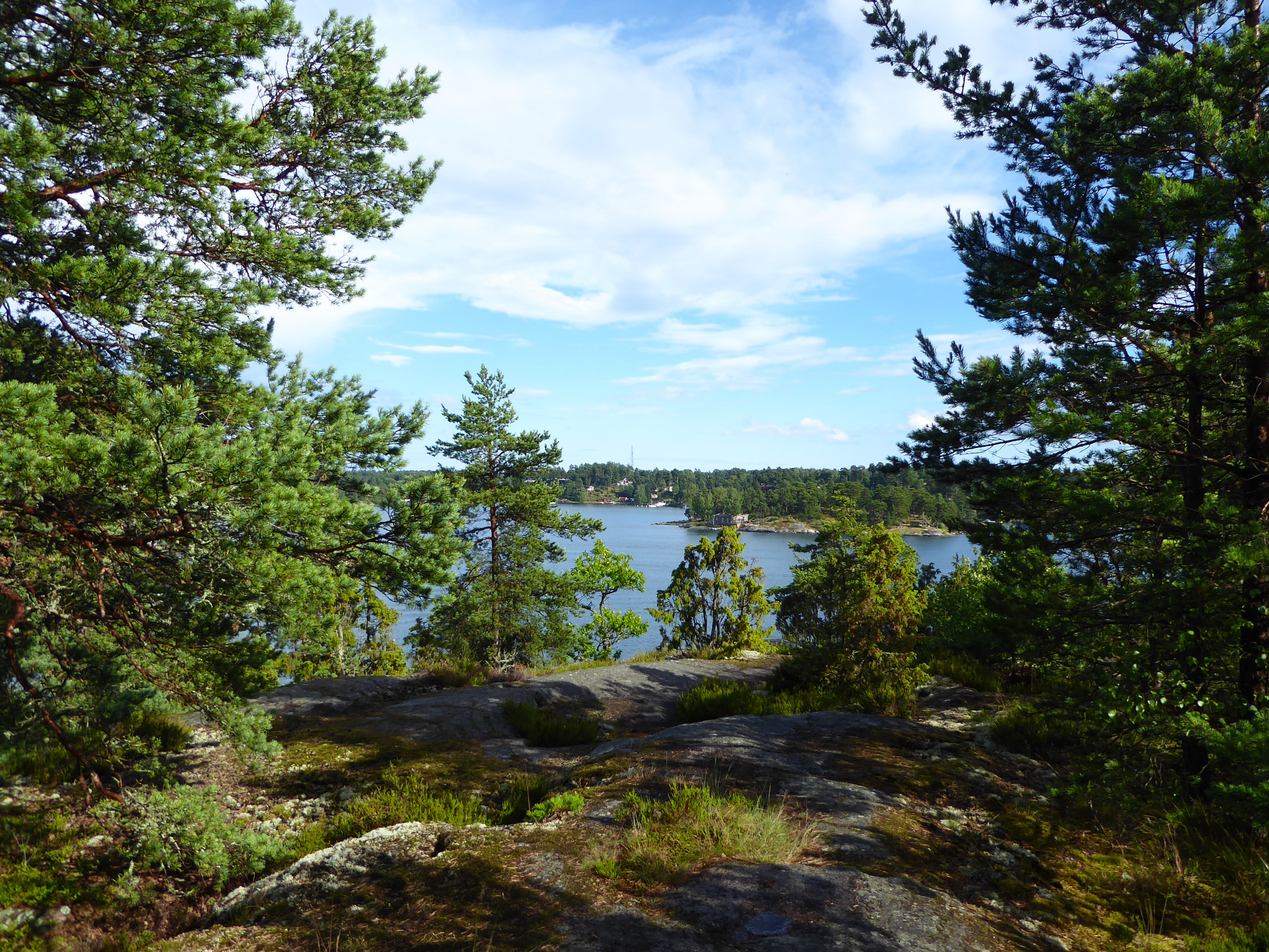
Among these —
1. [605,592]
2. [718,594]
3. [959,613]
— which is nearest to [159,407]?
[959,613]

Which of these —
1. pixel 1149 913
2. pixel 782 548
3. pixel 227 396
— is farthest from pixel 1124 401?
pixel 782 548

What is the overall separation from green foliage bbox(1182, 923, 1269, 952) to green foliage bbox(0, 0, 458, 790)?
6.97 meters

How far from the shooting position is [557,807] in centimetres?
588

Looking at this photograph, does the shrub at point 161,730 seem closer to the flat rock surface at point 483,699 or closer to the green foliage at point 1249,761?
the flat rock surface at point 483,699

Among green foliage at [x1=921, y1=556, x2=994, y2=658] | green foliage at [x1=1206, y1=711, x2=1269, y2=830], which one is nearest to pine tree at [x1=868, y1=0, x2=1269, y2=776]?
green foliage at [x1=1206, y1=711, x2=1269, y2=830]

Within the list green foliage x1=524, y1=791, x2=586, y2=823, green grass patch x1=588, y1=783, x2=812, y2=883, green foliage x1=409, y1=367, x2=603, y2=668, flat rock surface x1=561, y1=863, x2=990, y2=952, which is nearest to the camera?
flat rock surface x1=561, y1=863, x2=990, y2=952

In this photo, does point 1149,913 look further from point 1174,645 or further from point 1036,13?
point 1036,13

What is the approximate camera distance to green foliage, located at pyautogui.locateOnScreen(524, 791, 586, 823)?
5762 mm

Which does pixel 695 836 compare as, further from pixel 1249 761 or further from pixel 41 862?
pixel 41 862

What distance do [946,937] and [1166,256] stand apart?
6.50 m

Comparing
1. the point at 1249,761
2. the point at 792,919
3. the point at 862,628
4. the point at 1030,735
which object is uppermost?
the point at 1249,761

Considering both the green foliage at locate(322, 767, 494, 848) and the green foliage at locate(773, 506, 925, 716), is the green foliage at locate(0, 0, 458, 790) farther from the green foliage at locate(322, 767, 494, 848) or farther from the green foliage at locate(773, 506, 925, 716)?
the green foliage at locate(773, 506, 925, 716)

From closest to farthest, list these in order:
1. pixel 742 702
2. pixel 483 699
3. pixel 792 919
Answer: pixel 792 919 < pixel 742 702 < pixel 483 699

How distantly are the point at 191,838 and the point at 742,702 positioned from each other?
25.5ft
